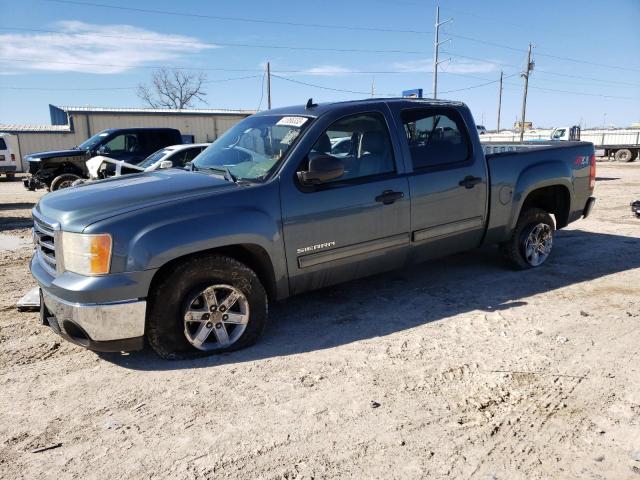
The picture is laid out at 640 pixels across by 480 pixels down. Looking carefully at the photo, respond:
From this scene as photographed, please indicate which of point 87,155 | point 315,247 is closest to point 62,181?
point 87,155

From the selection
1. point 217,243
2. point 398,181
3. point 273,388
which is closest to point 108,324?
point 217,243

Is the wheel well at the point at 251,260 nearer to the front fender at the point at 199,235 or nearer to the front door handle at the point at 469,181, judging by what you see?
the front fender at the point at 199,235

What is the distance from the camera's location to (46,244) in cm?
371

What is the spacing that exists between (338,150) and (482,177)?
1648 mm

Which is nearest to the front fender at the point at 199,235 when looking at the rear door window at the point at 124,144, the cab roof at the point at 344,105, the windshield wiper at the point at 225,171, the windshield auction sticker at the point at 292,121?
the windshield wiper at the point at 225,171

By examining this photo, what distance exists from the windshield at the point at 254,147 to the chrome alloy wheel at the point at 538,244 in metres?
3.11

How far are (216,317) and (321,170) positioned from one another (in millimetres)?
1364

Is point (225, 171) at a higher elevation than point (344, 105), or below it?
below

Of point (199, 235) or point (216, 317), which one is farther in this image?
point (216, 317)

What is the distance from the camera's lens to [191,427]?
114 inches

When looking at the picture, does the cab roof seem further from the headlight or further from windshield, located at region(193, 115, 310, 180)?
the headlight

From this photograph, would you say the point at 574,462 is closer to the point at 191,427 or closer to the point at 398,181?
the point at 191,427

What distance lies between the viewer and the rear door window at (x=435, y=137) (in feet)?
15.3

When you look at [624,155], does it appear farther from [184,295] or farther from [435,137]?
[184,295]
